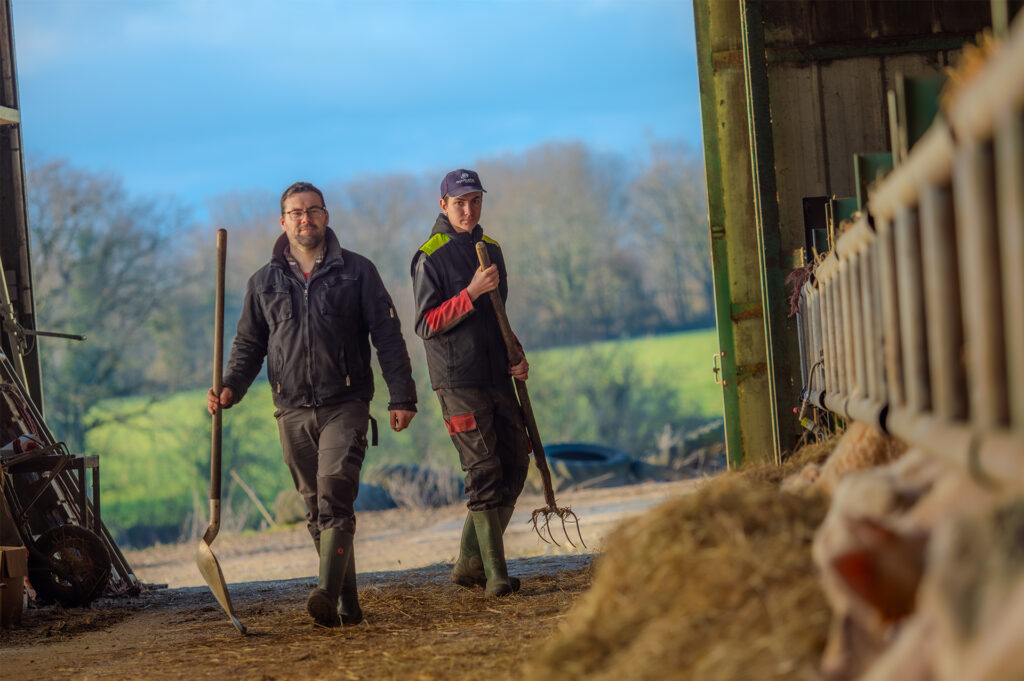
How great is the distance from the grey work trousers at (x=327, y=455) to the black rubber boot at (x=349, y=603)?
0.22 m

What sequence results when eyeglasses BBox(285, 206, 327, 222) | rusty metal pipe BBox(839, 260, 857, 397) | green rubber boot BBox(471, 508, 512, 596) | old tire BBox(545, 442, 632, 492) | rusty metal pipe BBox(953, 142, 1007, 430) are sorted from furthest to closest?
old tire BBox(545, 442, 632, 492), green rubber boot BBox(471, 508, 512, 596), eyeglasses BBox(285, 206, 327, 222), rusty metal pipe BBox(839, 260, 857, 397), rusty metal pipe BBox(953, 142, 1007, 430)

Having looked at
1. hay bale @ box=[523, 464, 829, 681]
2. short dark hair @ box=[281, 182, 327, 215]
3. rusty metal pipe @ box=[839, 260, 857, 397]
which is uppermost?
short dark hair @ box=[281, 182, 327, 215]

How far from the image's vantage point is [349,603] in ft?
19.2

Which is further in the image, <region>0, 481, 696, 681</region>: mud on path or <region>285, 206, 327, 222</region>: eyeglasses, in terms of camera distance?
<region>285, 206, 327, 222</region>: eyeglasses

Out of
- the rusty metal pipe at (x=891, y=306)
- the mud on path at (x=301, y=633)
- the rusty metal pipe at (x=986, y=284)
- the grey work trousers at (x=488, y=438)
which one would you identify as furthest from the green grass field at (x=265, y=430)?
the rusty metal pipe at (x=986, y=284)

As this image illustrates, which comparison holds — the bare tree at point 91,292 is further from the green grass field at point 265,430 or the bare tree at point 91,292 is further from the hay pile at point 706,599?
the hay pile at point 706,599

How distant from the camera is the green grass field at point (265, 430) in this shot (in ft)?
107

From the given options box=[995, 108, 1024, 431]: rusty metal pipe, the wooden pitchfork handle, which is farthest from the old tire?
box=[995, 108, 1024, 431]: rusty metal pipe

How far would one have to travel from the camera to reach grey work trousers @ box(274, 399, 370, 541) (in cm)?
578

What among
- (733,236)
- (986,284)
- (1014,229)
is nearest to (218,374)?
(733,236)

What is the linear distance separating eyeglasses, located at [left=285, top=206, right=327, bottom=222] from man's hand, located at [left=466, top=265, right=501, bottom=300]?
2.83ft

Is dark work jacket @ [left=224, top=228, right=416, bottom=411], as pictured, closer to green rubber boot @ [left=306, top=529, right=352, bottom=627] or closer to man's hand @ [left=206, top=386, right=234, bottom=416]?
man's hand @ [left=206, top=386, right=234, bottom=416]

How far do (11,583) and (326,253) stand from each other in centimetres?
273

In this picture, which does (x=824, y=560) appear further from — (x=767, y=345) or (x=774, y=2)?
(x=774, y=2)
